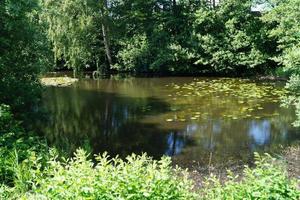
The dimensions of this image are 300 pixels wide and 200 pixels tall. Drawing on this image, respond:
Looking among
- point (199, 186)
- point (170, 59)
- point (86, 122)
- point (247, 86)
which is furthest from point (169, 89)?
point (199, 186)

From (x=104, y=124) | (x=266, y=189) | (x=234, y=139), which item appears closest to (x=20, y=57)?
(x=104, y=124)

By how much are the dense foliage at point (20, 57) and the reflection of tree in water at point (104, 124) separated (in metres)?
1.59

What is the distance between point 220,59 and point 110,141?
15710mm

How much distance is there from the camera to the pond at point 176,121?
36.3 ft

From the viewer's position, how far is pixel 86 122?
14.4 metres

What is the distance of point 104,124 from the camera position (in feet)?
46.3

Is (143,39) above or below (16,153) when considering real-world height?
above

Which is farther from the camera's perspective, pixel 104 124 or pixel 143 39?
pixel 143 39

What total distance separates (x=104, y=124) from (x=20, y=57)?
3746 millimetres

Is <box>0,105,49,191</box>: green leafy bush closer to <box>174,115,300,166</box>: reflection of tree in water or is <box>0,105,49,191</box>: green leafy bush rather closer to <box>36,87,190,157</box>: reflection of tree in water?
<box>36,87,190,157</box>: reflection of tree in water

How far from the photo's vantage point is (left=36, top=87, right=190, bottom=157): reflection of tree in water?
37.7 ft

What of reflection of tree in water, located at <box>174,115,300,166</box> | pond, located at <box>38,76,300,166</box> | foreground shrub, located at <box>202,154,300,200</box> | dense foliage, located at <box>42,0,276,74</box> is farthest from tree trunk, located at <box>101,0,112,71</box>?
foreground shrub, located at <box>202,154,300,200</box>

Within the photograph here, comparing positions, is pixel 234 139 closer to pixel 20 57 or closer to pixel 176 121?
pixel 176 121

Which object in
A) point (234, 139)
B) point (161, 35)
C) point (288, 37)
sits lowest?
point (234, 139)
